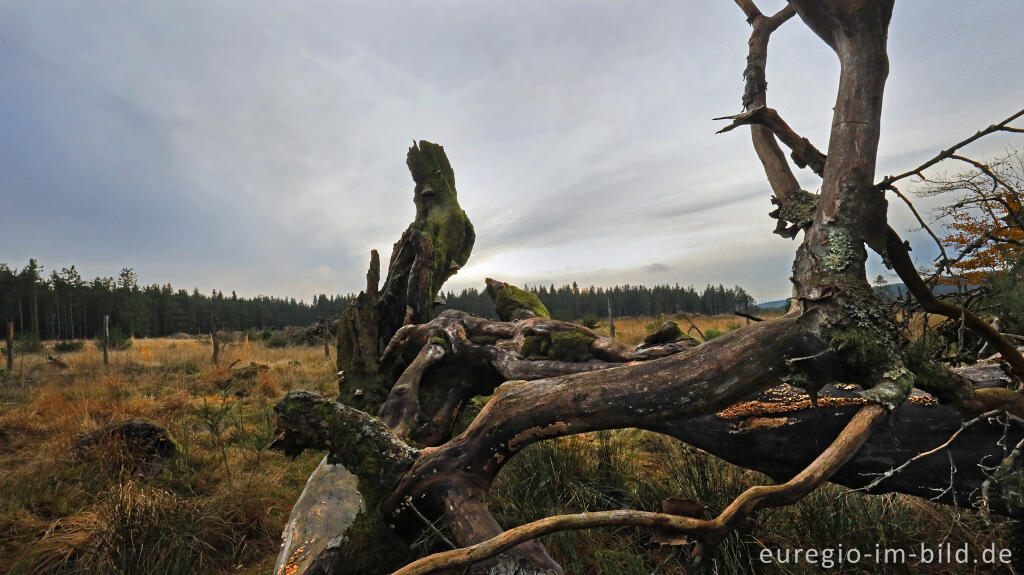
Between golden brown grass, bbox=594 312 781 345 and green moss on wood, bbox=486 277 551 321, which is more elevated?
green moss on wood, bbox=486 277 551 321

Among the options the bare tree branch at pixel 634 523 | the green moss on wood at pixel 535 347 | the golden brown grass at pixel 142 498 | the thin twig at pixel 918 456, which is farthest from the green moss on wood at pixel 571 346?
the golden brown grass at pixel 142 498

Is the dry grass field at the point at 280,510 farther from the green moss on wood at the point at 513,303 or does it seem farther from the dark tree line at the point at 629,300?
the dark tree line at the point at 629,300

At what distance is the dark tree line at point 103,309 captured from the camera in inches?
2002

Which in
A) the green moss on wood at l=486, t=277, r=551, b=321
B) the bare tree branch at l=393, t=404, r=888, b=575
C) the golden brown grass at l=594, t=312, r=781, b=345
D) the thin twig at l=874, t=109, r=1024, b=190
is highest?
the thin twig at l=874, t=109, r=1024, b=190

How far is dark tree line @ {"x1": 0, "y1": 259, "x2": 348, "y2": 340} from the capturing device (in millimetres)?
50844

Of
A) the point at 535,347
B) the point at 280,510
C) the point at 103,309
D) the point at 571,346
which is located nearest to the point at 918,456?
the point at 571,346

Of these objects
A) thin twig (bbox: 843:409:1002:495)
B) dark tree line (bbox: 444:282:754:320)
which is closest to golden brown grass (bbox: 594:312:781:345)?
thin twig (bbox: 843:409:1002:495)

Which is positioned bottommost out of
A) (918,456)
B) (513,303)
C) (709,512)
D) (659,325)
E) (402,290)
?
(709,512)

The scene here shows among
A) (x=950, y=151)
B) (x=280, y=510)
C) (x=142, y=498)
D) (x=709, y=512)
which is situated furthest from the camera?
(x=280, y=510)

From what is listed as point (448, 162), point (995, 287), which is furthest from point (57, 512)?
point (995, 287)

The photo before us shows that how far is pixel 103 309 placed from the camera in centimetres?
5994

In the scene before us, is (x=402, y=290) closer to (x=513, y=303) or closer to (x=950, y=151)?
(x=513, y=303)

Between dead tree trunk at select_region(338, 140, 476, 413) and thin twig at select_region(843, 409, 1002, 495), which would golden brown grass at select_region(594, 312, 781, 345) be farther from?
thin twig at select_region(843, 409, 1002, 495)

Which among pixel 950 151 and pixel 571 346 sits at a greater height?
pixel 950 151
